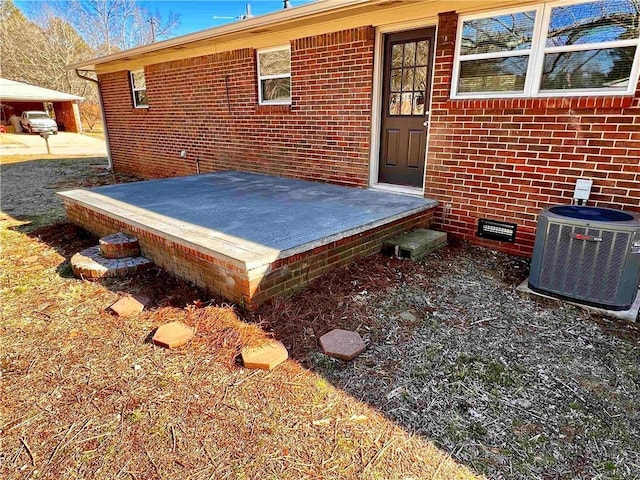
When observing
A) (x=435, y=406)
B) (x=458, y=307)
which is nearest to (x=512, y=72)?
(x=458, y=307)

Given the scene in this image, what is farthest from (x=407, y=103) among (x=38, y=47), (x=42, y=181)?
(x=38, y=47)

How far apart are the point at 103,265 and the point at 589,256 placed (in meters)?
4.18

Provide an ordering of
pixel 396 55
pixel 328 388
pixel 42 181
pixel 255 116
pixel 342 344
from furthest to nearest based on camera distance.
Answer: pixel 42 181
pixel 255 116
pixel 396 55
pixel 342 344
pixel 328 388

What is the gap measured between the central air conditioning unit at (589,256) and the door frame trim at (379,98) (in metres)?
1.90

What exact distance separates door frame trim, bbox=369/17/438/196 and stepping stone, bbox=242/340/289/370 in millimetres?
3076

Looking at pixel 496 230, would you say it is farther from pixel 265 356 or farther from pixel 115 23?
pixel 115 23

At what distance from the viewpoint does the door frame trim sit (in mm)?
4558

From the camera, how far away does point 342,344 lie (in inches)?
101

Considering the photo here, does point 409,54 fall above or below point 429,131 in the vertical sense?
above

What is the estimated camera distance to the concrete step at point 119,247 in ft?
12.6

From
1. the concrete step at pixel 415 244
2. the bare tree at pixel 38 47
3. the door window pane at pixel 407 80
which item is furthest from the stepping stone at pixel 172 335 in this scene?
the bare tree at pixel 38 47

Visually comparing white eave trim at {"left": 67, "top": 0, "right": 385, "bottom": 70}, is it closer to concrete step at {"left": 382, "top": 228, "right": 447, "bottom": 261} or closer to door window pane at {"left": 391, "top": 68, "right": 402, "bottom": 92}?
door window pane at {"left": 391, "top": 68, "right": 402, "bottom": 92}

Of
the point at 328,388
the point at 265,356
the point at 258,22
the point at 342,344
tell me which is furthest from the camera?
the point at 258,22

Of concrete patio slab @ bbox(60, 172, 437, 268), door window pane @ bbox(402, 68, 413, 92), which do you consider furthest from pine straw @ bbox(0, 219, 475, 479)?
door window pane @ bbox(402, 68, 413, 92)
